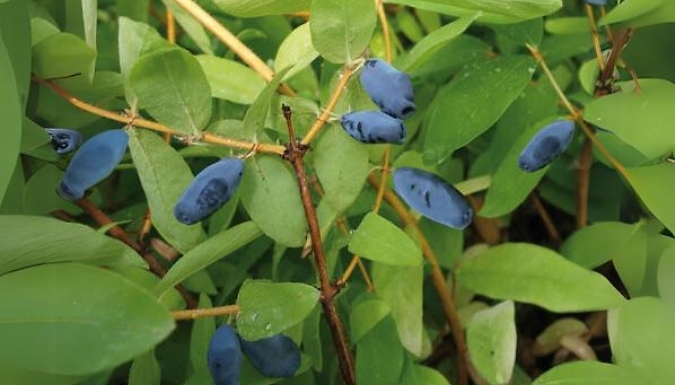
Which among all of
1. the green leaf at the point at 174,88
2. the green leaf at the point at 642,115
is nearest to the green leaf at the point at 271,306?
the green leaf at the point at 174,88

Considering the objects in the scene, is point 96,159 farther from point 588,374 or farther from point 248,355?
point 588,374

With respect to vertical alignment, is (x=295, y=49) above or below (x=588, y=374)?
above

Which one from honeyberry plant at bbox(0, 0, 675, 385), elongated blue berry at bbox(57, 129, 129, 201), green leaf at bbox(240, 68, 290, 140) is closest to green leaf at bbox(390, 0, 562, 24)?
honeyberry plant at bbox(0, 0, 675, 385)

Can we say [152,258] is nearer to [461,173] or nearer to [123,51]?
[123,51]

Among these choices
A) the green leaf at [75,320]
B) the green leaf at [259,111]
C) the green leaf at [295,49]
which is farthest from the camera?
the green leaf at [295,49]

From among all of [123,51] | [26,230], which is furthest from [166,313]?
[123,51]

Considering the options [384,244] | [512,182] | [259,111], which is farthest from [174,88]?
[512,182]

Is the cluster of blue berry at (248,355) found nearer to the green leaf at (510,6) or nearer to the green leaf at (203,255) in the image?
the green leaf at (203,255)
